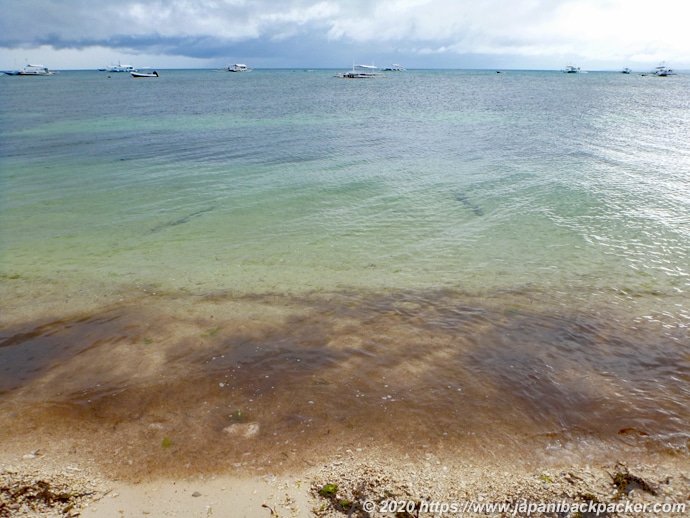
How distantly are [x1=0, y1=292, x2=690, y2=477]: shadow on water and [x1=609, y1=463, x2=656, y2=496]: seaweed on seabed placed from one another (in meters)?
0.49

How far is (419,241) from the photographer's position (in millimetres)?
12859

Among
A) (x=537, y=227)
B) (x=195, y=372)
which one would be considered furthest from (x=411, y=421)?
(x=537, y=227)

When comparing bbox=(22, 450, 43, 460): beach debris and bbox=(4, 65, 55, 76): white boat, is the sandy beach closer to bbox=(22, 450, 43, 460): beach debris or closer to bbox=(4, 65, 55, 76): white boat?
bbox=(22, 450, 43, 460): beach debris

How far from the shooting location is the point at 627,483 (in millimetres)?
4781

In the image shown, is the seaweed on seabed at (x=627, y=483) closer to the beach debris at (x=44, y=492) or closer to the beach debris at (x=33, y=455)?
the beach debris at (x=44, y=492)

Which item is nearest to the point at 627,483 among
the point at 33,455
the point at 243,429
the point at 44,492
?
the point at 243,429

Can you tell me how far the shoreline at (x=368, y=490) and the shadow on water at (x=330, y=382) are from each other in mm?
280

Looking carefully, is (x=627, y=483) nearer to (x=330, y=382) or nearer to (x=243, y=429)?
(x=330, y=382)

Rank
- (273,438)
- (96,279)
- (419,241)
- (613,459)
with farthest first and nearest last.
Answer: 1. (419,241)
2. (96,279)
3. (273,438)
4. (613,459)

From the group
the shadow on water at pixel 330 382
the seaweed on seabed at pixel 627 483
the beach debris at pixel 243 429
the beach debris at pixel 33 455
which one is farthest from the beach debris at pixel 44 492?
the seaweed on seabed at pixel 627 483

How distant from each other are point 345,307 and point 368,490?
4.80 m

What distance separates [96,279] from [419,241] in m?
8.92

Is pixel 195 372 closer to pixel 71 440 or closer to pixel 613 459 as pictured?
pixel 71 440

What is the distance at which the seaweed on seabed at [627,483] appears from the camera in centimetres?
470
